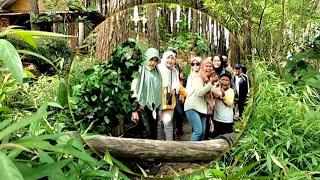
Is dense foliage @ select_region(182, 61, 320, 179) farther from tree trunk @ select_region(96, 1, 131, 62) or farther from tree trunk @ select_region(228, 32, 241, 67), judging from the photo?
tree trunk @ select_region(96, 1, 131, 62)

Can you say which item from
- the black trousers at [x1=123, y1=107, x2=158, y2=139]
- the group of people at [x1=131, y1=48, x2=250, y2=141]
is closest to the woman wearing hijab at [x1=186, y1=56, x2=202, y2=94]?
the group of people at [x1=131, y1=48, x2=250, y2=141]

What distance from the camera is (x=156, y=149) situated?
1.04 m

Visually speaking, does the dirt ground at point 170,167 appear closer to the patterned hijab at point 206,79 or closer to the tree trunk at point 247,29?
the patterned hijab at point 206,79

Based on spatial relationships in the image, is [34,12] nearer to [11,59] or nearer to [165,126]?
[165,126]

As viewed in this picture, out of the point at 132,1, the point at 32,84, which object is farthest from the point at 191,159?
the point at 32,84

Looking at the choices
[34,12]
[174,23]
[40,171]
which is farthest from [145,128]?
[34,12]

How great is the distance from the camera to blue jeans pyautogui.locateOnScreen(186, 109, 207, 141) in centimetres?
105

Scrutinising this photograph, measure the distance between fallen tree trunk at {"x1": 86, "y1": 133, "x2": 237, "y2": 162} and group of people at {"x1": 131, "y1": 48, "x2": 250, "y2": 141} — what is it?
0.02m

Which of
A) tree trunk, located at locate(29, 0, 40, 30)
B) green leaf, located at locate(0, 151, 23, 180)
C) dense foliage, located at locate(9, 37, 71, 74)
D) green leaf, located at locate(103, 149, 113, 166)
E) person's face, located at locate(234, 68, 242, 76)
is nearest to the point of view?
green leaf, located at locate(0, 151, 23, 180)

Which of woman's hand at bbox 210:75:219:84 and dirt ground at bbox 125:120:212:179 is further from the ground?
woman's hand at bbox 210:75:219:84

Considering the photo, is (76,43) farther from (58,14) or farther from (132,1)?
(132,1)

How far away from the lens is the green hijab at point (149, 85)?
102cm

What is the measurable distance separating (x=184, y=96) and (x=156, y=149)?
134 millimetres

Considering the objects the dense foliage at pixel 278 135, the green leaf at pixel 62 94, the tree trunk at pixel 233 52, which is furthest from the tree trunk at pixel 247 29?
the green leaf at pixel 62 94
